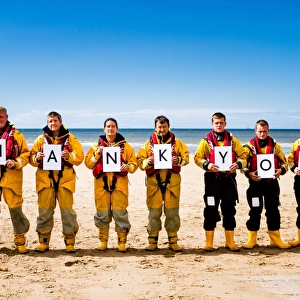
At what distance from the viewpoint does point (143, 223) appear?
830cm

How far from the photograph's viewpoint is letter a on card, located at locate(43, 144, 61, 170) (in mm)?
6074

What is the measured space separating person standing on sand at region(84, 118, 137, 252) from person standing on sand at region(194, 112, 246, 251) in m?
1.26

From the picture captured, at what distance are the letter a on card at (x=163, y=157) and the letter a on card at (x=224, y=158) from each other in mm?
788

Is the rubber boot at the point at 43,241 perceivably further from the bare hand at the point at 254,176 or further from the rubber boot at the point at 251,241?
the bare hand at the point at 254,176

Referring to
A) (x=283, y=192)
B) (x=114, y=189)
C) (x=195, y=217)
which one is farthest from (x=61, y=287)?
(x=283, y=192)

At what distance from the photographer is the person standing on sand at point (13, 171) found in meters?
6.05

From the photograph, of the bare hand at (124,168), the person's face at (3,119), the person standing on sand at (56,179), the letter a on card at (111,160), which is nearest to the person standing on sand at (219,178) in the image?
the bare hand at (124,168)

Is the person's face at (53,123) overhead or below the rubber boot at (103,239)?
overhead

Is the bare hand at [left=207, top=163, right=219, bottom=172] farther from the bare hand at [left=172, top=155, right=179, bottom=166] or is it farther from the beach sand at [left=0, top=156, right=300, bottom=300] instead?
the beach sand at [left=0, top=156, right=300, bottom=300]

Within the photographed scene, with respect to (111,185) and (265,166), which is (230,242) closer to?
(265,166)

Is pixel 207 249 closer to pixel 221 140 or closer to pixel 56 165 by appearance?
pixel 221 140

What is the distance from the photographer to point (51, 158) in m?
6.09

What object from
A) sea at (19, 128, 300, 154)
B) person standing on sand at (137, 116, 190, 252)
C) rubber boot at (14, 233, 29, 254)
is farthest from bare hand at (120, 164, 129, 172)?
sea at (19, 128, 300, 154)

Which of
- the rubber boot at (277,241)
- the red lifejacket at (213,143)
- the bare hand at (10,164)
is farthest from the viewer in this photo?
the rubber boot at (277,241)
